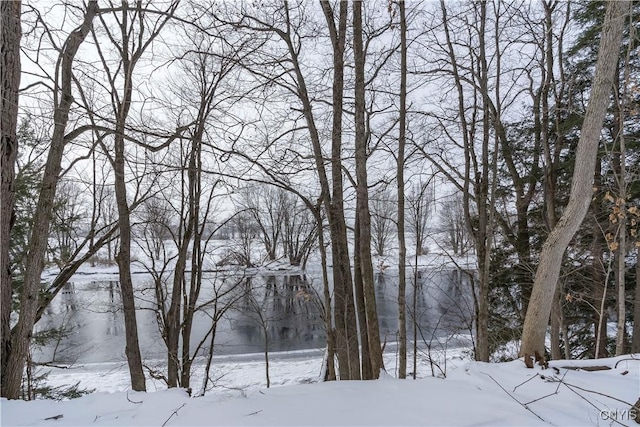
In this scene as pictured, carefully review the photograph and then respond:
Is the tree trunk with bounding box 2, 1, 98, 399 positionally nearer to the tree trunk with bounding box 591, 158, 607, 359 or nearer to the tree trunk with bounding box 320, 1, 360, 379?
the tree trunk with bounding box 320, 1, 360, 379

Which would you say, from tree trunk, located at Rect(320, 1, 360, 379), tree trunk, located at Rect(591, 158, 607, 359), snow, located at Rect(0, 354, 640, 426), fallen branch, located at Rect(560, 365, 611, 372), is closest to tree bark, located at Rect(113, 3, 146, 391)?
snow, located at Rect(0, 354, 640, 426)

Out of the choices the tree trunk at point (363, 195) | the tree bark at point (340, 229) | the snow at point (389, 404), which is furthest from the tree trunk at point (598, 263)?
the tree bark at point (340, 229)

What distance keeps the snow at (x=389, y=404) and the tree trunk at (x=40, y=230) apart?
83cm

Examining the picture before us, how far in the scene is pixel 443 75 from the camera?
27.3ft

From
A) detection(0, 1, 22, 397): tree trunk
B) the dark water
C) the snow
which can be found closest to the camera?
the snow

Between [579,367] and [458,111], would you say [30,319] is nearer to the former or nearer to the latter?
[579,367]

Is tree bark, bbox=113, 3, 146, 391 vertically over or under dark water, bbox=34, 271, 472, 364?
over

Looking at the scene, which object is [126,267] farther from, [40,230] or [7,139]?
[7,139]

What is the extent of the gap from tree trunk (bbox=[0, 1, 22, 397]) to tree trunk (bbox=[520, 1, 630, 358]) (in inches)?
218

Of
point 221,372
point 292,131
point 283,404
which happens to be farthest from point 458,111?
point 221,372

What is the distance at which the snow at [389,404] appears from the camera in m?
2.26

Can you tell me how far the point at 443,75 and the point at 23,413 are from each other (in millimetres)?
Answer: 9430

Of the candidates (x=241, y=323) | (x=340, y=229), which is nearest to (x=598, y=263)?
(x=340, y=229)

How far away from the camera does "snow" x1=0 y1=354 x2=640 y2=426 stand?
7.42ft
